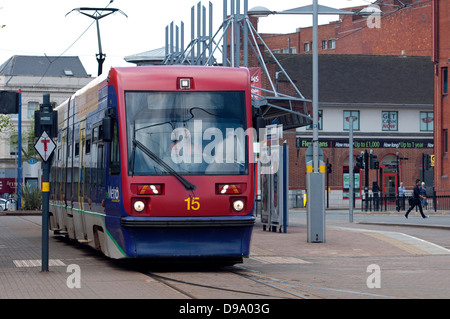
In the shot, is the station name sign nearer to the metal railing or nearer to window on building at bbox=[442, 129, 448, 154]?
window on building at bbox=[442, 129, 448, 154]

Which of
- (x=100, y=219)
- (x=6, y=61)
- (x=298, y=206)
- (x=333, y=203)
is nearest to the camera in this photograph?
(x=100, y=219)

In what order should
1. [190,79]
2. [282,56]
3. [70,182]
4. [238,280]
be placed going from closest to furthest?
1. [238,280]
2. [190,79]
3. [70,182]
4. [282,56]

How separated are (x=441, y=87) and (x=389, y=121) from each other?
48.7ft

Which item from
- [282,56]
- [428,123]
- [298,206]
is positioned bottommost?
[298,206]

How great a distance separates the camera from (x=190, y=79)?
14555 millimetres

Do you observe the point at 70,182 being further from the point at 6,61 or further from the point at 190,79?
the point at 6,61

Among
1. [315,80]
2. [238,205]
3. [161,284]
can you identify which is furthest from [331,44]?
[161,284]

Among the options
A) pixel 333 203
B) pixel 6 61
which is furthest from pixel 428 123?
pixel 6 61

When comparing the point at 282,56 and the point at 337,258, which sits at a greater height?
the point at 282,56

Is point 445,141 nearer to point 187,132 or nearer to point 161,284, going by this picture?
point 187,132

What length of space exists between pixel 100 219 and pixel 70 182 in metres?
4.55

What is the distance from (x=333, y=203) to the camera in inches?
2694

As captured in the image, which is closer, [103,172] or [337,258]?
[103,172]

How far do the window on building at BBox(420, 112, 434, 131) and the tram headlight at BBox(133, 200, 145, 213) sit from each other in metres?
59.7
